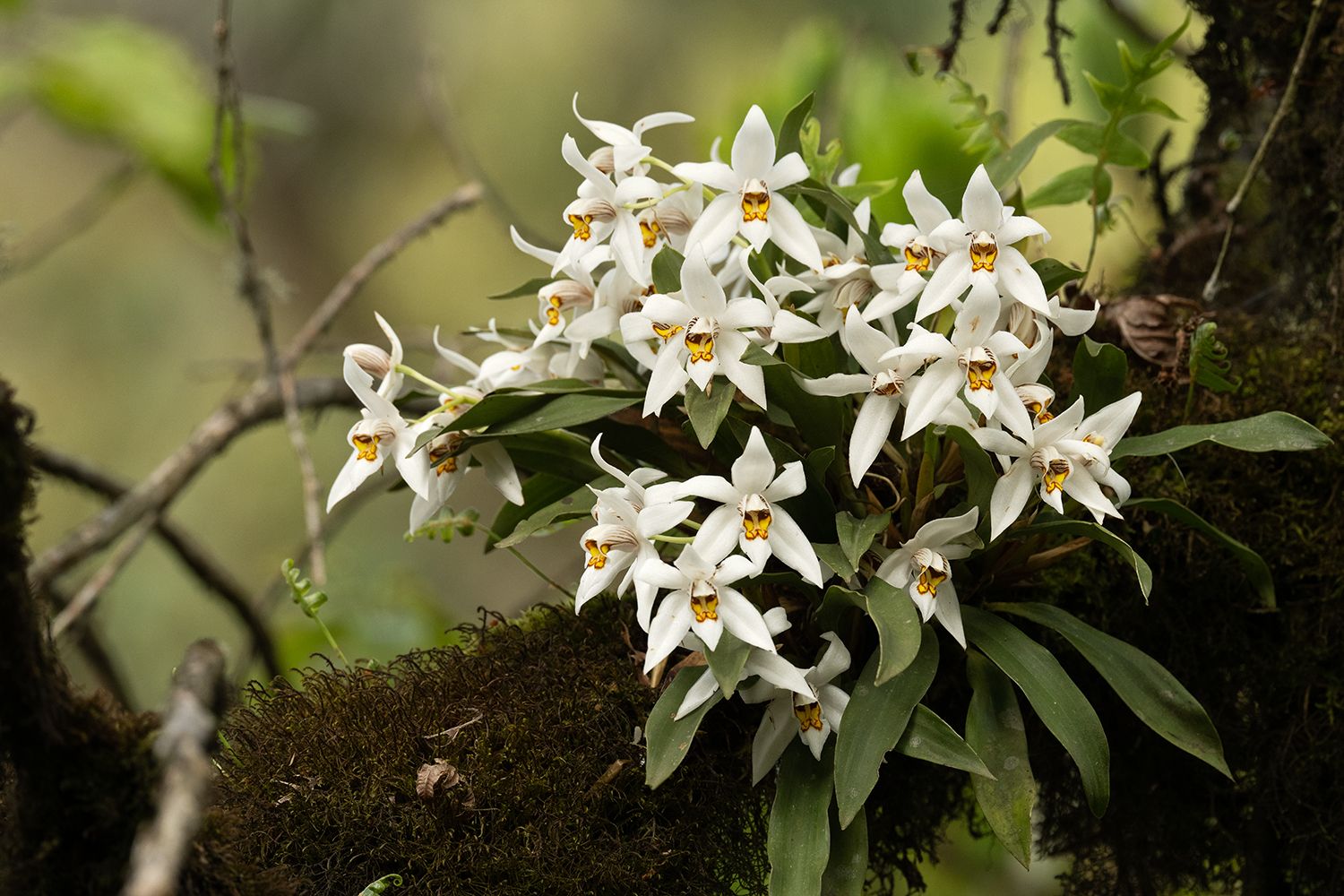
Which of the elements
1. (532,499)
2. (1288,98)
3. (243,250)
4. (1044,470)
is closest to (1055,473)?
(1044,470)

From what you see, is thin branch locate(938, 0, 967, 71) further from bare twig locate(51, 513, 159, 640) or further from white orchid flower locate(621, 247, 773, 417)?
bare twig locate(51, 513, 159, 640)

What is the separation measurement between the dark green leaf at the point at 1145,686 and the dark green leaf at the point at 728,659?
428 millimetres

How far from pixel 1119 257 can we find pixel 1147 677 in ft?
7.89

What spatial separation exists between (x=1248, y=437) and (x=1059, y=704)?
42 centimetres

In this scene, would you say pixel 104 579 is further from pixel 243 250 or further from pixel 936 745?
pixel 936 745

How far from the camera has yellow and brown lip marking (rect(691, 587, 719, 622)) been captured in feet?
3.68

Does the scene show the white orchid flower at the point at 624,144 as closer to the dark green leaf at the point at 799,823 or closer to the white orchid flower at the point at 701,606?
the white orchid flower at the point at 701,606

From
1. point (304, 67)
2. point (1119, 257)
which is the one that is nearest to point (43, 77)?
point (1119, 257)

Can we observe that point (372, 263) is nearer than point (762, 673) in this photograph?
No

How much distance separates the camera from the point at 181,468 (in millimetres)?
2195

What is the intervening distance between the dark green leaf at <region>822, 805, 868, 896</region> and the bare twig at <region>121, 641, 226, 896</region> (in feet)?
2.35

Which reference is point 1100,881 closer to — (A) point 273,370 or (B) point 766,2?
(A) point 273,370

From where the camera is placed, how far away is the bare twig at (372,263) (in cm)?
246

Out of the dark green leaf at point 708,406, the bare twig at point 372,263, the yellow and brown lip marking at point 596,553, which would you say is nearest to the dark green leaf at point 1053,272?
the dark green leaf at point 708,406
